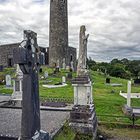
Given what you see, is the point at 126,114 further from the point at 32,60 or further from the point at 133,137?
the point at 32,60

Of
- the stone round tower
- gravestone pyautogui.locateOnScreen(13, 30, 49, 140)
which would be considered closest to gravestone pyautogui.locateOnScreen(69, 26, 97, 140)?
gravestone pyautogui.locateOnScreen(13, 30, 49, 140)

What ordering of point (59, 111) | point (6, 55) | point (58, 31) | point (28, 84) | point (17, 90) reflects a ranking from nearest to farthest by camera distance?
point (28, 84)
point (59, 111)
point (17, 90)
point (58, 31)
point (6, 55)

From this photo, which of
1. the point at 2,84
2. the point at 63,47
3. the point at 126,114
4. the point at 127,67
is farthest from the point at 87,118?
Result: the point at 127,67

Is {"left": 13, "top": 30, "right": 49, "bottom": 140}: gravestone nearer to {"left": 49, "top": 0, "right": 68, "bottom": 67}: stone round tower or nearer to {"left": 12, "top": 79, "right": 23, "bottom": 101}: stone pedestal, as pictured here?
{"left": 12, "top": 79, "right": 23, "bottom": 101}: stone pedestal

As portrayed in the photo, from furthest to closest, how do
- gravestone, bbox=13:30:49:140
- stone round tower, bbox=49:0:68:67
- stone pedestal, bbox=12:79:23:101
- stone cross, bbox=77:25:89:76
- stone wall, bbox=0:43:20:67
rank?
stone wall, bbox=0:43:20:67 < stone round tower, bbox=49:0:68:67 < stone pedestal, bbox=12:79:23:101 < stone cross, bbox=77:25:89:76 < gravestone, bbox=13:30:49:140

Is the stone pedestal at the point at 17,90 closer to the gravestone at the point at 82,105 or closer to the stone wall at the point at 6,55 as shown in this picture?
the gravestone at the point at 82,105

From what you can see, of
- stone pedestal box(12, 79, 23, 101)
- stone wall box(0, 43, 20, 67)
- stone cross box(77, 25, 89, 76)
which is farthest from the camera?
stone wall box(0, 43, 20, 67)

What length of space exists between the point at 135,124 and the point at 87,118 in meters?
3.81

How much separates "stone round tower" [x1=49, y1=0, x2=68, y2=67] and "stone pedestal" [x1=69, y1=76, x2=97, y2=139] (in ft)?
121

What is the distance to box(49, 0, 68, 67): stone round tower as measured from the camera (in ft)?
150

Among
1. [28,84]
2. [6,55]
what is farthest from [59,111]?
[6,55]

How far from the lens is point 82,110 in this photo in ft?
32.6

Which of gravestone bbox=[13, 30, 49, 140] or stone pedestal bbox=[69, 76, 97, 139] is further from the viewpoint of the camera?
stone pedestal bbox=[69, 76, 97, 139]

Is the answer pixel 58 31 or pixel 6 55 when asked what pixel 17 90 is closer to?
pixel 58 31
